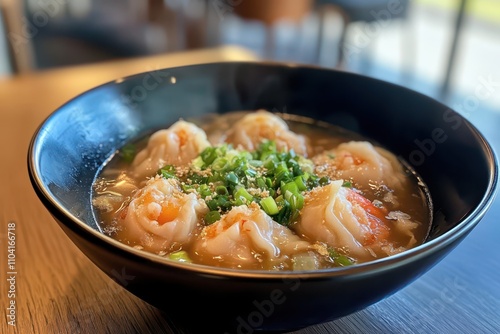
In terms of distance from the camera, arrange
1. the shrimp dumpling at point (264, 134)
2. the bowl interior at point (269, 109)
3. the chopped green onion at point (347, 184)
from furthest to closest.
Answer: the shrimp dumpling at point (264, 134), the chopped green onion at point (347, 184), the bowl interior at point (269, 109)

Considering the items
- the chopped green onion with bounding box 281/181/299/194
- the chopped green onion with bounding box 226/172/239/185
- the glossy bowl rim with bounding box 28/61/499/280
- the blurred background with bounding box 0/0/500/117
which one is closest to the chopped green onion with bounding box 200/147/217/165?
the chopped green onion with bounding box 226/172/239/185

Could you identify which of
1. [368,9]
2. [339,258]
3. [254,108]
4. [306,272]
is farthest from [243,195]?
[368,9]

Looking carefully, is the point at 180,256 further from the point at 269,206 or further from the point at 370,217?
the point at 370,217

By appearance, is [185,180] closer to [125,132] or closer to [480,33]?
[125,132]

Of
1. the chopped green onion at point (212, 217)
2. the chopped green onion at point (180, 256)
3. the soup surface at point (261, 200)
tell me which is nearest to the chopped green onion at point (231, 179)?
the soup surface at point (261, 200)

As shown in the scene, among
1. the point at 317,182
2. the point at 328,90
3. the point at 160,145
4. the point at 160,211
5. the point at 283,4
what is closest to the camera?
the point at 160,211

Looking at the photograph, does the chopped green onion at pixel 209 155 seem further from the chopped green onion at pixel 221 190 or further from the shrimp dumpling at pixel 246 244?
the shrimp dumpling at pixel 246 244

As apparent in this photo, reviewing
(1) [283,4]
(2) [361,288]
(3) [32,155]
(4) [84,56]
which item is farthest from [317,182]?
(4) [84,56]
